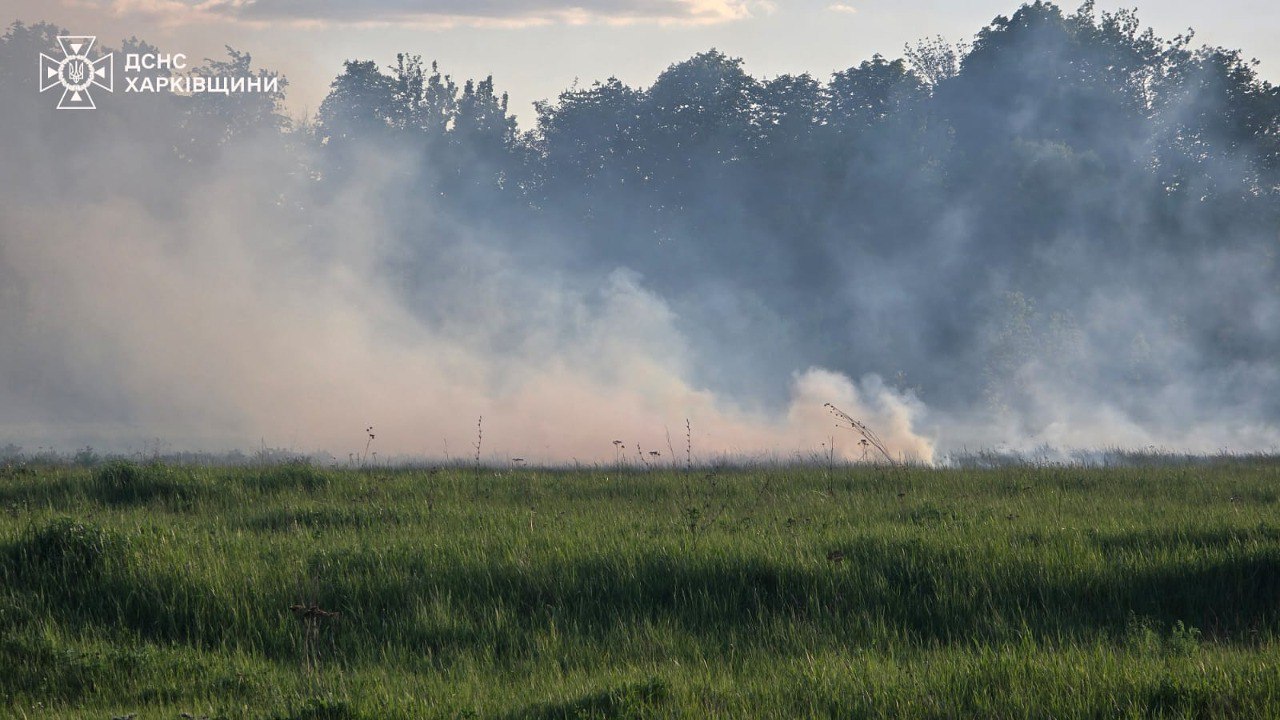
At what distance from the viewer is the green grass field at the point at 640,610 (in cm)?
771

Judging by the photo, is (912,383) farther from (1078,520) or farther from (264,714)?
(264,714)

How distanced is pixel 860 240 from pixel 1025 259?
791cm

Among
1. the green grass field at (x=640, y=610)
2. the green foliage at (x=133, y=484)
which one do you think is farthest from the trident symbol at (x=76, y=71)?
the green grass field at (x=640, y=610)

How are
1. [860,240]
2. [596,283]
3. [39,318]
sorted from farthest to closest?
[596,283] < [860,240] < [39,318]

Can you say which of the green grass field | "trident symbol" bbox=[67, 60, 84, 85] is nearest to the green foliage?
the green grass field

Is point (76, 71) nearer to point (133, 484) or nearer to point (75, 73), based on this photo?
point (75, 73)

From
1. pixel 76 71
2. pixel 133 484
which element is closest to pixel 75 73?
pixel 76 71

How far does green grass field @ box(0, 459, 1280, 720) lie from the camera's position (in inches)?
304

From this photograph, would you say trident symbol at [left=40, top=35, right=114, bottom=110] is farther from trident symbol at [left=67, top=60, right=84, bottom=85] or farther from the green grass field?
the green grass field

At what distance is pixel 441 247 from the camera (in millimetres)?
57031

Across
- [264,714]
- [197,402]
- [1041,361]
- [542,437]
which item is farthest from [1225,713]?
[1041,361]

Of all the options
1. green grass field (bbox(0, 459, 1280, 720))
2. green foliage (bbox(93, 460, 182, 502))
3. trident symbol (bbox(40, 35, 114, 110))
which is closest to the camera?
green grass field (bbox(0, 459, 1280, 720))

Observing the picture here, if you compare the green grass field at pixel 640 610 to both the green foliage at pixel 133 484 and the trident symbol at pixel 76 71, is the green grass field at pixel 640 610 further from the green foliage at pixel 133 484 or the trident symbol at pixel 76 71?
the trident symbol at pixel 76 71

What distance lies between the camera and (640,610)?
396 inches
